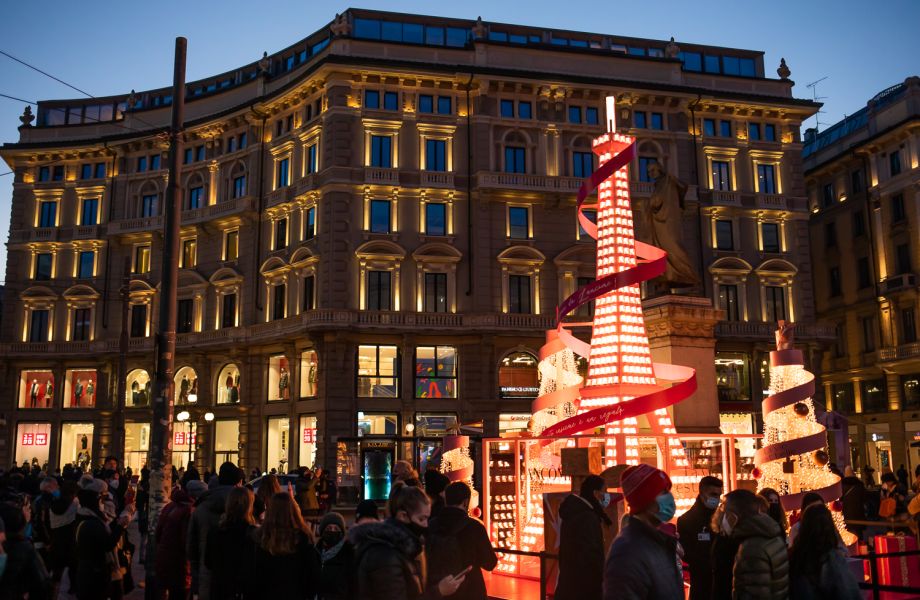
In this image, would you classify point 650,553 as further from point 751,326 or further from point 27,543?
point 751,326

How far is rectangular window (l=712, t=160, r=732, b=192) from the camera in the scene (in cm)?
4753

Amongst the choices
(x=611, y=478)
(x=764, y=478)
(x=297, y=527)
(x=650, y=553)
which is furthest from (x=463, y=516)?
(x=764, y=478)

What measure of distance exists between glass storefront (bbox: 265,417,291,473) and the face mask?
3892 centimetres

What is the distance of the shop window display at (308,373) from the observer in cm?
4203

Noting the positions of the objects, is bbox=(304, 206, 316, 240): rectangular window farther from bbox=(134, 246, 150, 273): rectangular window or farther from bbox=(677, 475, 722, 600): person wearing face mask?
bbox=(677, 475, 722, 600): person wearing face mask

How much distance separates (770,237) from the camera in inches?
1889

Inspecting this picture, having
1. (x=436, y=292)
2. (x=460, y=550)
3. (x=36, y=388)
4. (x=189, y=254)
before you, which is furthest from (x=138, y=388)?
(x=460, y=550)

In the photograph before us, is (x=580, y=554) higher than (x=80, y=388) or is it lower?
→ lower

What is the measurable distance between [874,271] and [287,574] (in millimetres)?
49494

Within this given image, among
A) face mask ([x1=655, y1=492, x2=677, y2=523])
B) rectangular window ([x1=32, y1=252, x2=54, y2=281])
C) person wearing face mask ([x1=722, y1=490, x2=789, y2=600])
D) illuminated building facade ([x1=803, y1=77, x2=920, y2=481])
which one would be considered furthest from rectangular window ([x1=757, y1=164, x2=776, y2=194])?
face mask ([x1=655, y1=492, x2=677, y2=523])

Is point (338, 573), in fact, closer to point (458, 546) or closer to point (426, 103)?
point (458, 546)

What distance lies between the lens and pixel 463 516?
24.3 ft

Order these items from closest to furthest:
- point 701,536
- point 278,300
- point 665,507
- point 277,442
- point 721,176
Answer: point 665,507 → point 701,536 → point 277,442 → point 278,300 → point 721,176

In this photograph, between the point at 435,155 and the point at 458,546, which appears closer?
the point at 458,546
